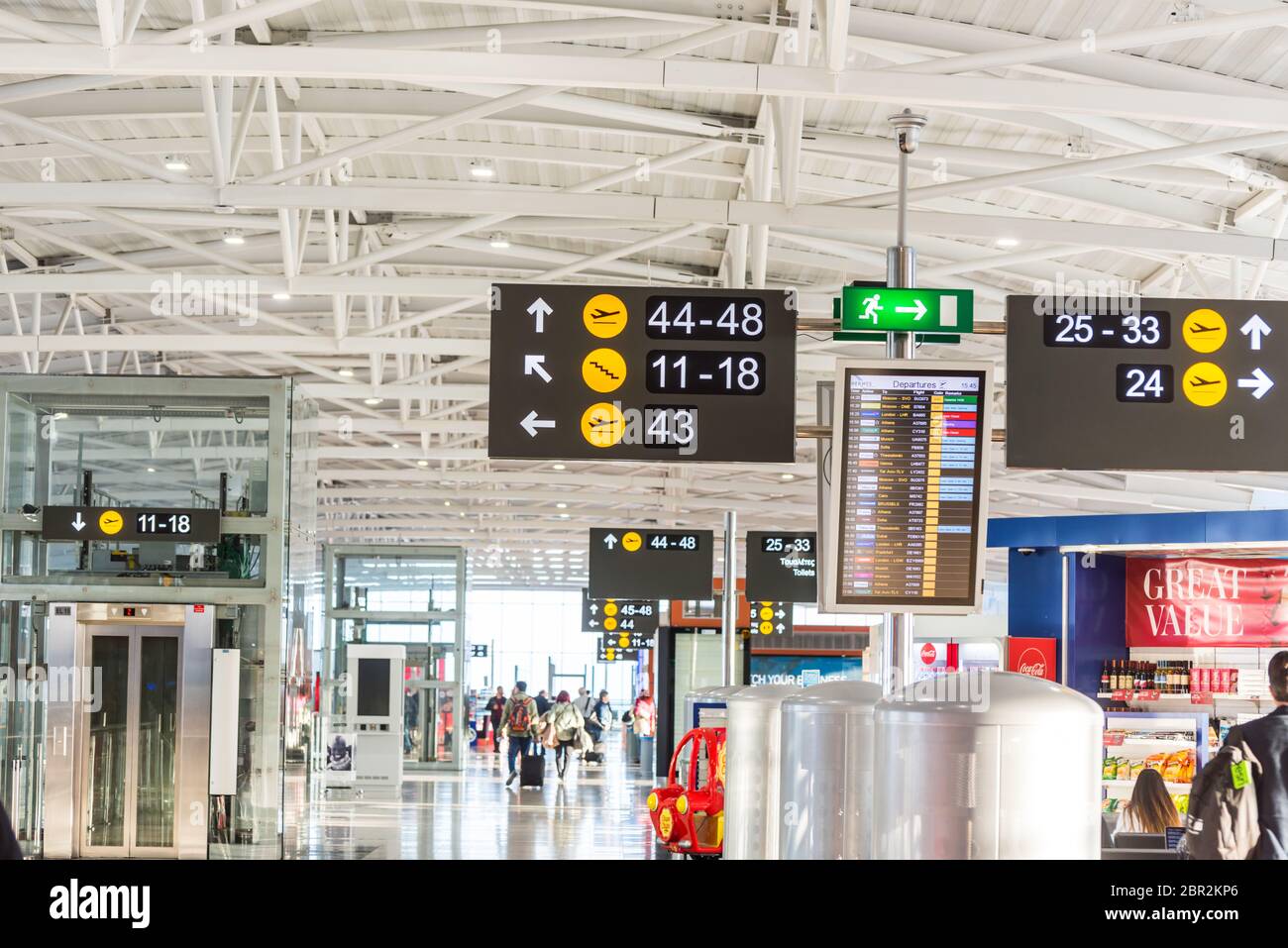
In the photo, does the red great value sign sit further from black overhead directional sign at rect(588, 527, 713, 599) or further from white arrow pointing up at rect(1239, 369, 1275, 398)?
white arrow pointing up at rect(1239, 369, 1275, 398)

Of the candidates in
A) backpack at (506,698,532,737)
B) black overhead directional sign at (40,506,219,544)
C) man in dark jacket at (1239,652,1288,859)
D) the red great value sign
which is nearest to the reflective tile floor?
backpack at (506,698,532,737)

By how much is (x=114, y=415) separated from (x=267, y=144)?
428 cm

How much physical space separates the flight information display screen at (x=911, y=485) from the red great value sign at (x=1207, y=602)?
8.71 m

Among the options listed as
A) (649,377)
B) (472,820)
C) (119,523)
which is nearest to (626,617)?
(472,820)

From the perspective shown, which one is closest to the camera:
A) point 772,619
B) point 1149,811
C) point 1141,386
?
point 1141,386

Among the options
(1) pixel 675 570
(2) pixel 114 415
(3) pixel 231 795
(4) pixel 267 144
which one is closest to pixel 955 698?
(3) pixel 231 795

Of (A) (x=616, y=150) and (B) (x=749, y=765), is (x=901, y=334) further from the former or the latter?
(A) (x=616, y=150)

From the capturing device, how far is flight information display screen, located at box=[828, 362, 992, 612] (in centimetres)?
647

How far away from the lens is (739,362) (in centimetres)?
752

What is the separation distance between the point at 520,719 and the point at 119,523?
12.2m

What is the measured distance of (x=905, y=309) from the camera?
6.23 meters

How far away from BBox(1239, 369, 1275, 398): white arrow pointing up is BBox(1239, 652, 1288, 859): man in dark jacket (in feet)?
5.94

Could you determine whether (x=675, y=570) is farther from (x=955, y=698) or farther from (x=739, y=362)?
(x=955, y=698)

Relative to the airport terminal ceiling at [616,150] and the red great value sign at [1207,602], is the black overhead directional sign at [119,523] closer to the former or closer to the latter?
the airport terminal ceiling at [616,150]
